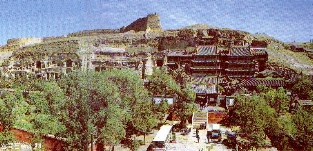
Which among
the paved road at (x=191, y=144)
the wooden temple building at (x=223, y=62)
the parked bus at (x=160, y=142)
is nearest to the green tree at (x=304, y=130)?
the paved road at (x=191, y=144)

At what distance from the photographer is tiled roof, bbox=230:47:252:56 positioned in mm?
53372

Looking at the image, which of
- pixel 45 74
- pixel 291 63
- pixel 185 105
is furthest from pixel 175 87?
pixel 291 63

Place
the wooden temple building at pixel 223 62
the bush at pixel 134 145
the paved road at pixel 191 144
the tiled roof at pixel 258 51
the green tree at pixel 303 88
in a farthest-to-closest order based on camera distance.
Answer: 1. the tiled roof at pixel 258 51
2. the wooden temple building at pixel 223 62
3. the green tree at pixel 303 88
4. the paved road at pixel 191 144
5. the bush at pixel 134 145

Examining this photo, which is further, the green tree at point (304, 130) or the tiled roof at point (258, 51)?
the tiled roof at point (258, 51)

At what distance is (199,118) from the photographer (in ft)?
117

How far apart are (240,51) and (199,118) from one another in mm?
22503

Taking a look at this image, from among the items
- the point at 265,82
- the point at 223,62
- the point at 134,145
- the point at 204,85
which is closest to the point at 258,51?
the point at 223,62

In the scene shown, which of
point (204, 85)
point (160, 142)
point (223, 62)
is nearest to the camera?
point (160, 142)

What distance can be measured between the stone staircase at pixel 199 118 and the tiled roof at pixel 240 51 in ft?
66.6

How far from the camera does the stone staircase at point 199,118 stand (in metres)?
34.8

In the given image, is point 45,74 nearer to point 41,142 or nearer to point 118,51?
point 118,51

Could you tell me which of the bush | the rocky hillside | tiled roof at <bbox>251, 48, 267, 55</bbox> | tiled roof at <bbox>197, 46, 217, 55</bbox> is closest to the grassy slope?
the rocky hillside

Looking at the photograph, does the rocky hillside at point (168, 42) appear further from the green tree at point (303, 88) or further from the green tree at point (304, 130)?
the green tree at point (304, 130)

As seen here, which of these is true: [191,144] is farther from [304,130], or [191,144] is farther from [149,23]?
[149,23]
